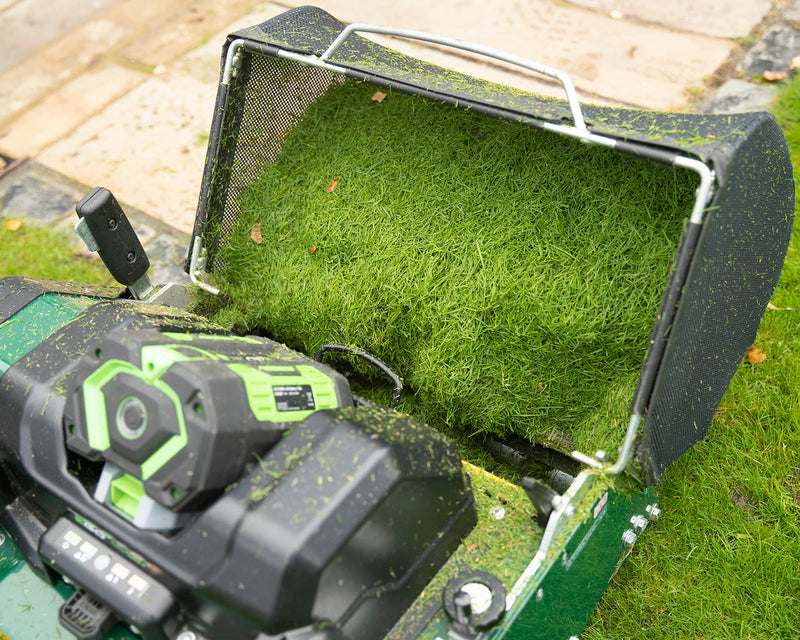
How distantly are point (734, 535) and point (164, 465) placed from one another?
1.71 metres

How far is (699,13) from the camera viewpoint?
4.05 metres

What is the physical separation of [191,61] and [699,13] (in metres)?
2.80

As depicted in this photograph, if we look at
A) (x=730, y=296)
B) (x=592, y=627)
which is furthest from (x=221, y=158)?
(x=592, y=627)

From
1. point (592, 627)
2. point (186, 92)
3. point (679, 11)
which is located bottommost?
point (592, 627)

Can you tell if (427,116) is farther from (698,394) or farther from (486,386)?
(698,394)

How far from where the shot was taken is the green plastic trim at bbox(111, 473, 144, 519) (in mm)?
1468

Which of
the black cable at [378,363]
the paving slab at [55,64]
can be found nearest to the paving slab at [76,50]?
the paving slab at [55,64]

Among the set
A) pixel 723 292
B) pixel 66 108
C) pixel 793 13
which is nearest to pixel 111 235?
pixel 723 292

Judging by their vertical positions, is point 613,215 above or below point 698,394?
above

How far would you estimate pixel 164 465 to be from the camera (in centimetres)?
137

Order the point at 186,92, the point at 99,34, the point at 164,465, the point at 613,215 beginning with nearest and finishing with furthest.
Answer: the point at 164,465, the point at 613,215, the point at 186,92, the point at 99,34

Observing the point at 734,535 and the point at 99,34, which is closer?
the point at 734,535

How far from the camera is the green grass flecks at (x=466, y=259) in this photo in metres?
1.92

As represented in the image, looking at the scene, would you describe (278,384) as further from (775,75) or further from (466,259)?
(775,75)
